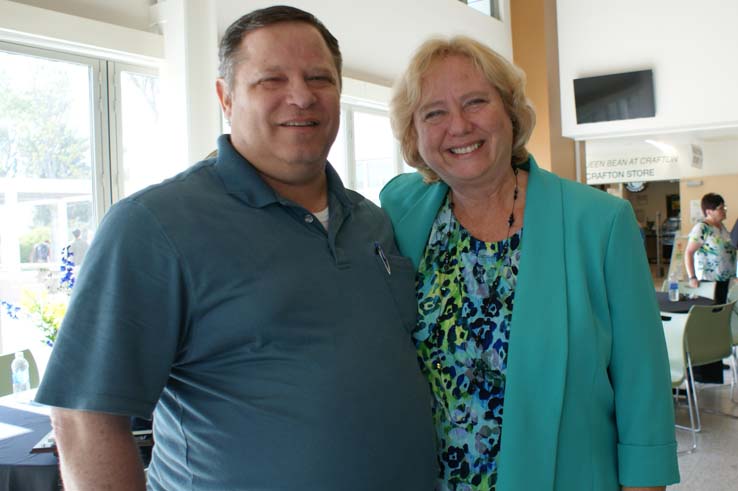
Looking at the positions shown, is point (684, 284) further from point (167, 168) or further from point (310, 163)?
point (310, 163)

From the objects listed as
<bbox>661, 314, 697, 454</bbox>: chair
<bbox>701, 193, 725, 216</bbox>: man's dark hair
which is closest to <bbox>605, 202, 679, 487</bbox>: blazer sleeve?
<bbox>661, 314, 697, 454</bbox>: chair

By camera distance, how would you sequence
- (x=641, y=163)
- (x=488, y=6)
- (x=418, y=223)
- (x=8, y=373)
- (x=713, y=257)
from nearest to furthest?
(x=418, y=223), (x=8, y=373), (x=713, y=257), (x=488, y=6), (x=641, y=163)

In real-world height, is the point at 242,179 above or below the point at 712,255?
above

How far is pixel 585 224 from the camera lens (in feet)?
4.86

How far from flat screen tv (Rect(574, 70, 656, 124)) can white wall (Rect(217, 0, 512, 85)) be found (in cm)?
157

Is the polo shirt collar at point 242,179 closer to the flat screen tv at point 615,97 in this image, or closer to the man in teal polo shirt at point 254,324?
the man in teal polo shirt at point 254,324

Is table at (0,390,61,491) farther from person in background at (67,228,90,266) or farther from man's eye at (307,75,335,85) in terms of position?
person in background at (67,228,90,266)

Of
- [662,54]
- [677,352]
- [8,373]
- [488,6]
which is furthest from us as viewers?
[488,6]

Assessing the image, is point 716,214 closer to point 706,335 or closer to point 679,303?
point 679,303

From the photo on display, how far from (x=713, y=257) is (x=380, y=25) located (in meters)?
4.24

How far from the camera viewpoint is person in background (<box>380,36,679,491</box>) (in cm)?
143

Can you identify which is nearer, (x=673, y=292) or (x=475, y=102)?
(x=475, y=102)

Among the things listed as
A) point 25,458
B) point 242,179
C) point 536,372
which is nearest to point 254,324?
point 242,179

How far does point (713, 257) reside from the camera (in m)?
6.62
